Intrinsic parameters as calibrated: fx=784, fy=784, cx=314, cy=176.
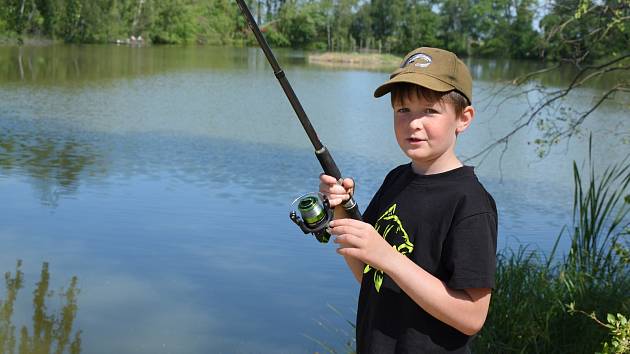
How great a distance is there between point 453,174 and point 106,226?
195 inches

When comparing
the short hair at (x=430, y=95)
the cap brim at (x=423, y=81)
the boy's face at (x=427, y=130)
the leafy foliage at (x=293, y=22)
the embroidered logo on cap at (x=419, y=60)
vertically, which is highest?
the leafy foliage at (x=293, y=22)

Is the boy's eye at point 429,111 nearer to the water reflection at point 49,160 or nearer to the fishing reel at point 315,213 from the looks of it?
the fishing reel at point 315,213

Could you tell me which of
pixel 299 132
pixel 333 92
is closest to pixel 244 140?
pixel 299 132

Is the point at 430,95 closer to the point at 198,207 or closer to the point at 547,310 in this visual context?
the point at 547,310

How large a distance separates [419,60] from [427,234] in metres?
0.32

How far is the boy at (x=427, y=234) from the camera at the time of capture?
134 cm

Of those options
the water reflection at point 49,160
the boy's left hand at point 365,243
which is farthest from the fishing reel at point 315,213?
the water reflection at point 49,160

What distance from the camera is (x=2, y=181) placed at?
7.30 meters

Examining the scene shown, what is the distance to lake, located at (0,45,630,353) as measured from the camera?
14.8 feet

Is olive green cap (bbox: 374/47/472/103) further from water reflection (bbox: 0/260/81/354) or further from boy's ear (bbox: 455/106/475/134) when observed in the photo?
water reflection (bbox: 0/260/81/354)

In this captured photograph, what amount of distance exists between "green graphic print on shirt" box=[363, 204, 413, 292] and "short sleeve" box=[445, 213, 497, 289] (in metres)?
0.10

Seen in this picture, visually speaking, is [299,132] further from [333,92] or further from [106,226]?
[333,92]

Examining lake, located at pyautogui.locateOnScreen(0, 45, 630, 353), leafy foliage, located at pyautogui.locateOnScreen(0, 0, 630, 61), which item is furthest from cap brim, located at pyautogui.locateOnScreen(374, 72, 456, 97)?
leafy foliage, located at pyautogui.locateOnScreen(0, 0, 630, 61)

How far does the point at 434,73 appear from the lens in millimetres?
1423
